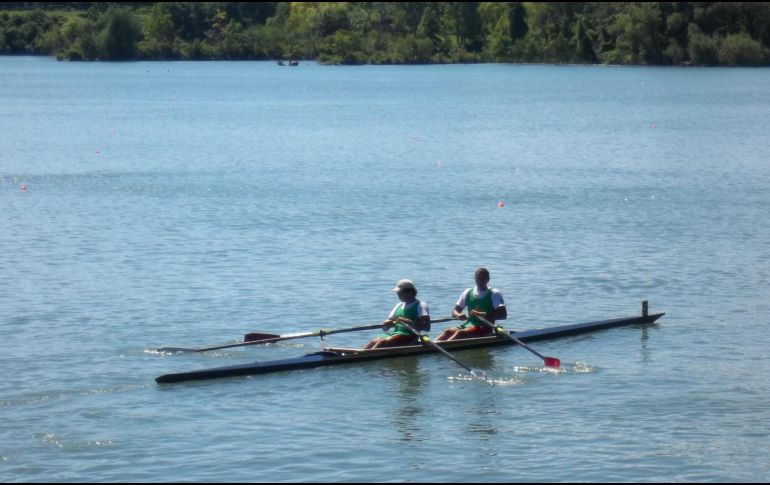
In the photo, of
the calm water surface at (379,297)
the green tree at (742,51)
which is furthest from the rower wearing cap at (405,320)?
the green tree at (742,51)

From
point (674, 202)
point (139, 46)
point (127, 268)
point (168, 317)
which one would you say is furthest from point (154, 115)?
point (139, 46)

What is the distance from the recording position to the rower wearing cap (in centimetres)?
1980

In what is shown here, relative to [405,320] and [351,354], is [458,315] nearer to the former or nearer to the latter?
[405,320]

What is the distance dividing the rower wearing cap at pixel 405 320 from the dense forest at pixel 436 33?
117535 millimetres

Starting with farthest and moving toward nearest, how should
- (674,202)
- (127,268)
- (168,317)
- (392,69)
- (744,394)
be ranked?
(392,69)
(674,202)
(127,268)
(168,317)
(744,394)

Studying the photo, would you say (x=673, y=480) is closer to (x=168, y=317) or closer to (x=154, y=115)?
(x=168, y=317)

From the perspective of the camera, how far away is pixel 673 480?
49.8 ft

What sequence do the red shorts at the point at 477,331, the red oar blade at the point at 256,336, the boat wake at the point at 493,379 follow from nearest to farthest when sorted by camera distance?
1. the boat wake at the point at 493,379
2. the red oar blade at the point at 256,336
3. the red shorts at the point at 477,331

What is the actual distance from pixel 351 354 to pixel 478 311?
94.7 inches

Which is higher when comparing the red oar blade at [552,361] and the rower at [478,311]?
the rower at [478,311]

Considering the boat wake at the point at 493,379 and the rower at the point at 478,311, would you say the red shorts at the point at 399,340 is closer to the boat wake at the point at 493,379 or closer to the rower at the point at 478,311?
the rower at the point at 478,311

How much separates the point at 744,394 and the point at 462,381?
13.8ft

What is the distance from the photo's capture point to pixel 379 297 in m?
25.3

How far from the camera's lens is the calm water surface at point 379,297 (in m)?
16.2
